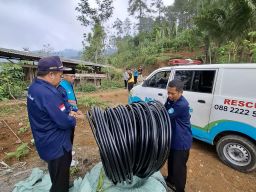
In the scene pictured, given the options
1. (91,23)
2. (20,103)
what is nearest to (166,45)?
(91,23)

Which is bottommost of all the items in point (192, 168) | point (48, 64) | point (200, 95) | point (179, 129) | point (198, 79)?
point (192, 168)

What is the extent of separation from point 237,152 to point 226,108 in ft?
2.90

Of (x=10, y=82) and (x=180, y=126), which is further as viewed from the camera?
(x=10, y=82)

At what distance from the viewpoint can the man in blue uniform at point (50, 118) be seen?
2.23m

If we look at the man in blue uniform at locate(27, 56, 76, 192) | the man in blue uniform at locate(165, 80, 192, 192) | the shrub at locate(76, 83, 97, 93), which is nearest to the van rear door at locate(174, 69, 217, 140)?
the man in blue uniform at locate(165, 80, 192, 192)

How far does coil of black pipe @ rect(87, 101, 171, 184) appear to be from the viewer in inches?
92.7

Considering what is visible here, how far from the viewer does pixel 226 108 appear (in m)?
3.95

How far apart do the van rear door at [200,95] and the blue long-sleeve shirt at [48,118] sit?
2.91 meters

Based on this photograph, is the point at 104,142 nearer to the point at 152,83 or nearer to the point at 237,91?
the point at 237,91

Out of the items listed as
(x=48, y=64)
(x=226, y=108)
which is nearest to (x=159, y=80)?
(x=226, y=108)

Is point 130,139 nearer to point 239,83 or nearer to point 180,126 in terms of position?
point 180,126

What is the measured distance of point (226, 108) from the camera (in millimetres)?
3951

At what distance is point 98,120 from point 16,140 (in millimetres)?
4089

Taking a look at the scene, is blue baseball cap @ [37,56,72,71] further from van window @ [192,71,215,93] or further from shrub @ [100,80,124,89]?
Result: shrub @ [100,80,124,89]
